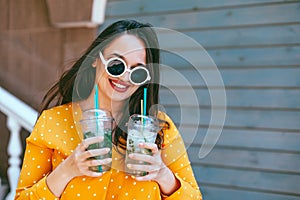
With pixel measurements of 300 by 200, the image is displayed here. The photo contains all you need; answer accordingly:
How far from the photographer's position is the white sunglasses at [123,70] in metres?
1.06

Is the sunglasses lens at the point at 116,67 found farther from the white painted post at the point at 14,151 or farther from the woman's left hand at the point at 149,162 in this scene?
the white painted post at the point at 14,151

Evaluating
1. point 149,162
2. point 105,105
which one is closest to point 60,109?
point 105,105

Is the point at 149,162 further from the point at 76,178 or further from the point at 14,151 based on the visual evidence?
the point at 14,151

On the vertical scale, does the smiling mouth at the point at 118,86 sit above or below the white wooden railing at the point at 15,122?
above

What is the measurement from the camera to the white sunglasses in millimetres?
1064

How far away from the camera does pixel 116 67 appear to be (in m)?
1.07

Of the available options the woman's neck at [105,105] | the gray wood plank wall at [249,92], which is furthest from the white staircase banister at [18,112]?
the woman's neck at [105,105]

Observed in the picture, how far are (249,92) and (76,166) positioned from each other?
1416mm

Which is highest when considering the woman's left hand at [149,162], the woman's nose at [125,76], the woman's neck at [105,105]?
the woman's nose at [125,76]

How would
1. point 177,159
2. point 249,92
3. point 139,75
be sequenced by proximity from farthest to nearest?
point 249,92 < point 177,159 < point 139,75

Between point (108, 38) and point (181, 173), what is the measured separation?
0.44 meters

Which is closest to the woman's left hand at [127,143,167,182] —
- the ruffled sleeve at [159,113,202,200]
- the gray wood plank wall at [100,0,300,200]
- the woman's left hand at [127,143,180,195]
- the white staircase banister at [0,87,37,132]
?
the woman's left hand at [127,143,180,195]

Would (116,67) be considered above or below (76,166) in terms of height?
above

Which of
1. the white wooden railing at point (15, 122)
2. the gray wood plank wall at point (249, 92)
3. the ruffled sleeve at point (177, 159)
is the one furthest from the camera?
the white wooden railing at point (15, 122)
